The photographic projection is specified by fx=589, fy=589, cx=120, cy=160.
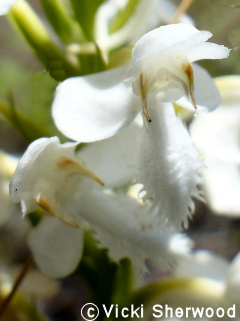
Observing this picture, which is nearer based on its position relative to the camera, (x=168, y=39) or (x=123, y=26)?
(x=168, y=39)

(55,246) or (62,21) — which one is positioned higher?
(62,21)

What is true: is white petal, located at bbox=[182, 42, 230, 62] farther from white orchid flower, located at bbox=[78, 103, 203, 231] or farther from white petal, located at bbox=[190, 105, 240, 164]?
white petal, located at bbox=[190, 105, 240, 164]

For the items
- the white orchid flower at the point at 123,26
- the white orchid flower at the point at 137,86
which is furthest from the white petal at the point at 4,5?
the white orchid flower at the point at 123,26

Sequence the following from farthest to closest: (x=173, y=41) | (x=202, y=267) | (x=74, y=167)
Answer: (x=202, y=267) < (x=74, y=167) < (x=173, y=41)

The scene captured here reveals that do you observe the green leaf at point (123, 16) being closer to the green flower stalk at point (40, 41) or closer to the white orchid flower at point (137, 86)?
the green flower stalk at point (40, 41)

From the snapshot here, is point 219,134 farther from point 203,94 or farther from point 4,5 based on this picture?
point 4,5

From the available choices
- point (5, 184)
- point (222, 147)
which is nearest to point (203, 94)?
point (222, 147)

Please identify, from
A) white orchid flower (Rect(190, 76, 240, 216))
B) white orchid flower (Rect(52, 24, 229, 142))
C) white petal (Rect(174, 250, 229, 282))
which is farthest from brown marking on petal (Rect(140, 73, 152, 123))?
white petal (Rect(174, 250, 229, 282))
